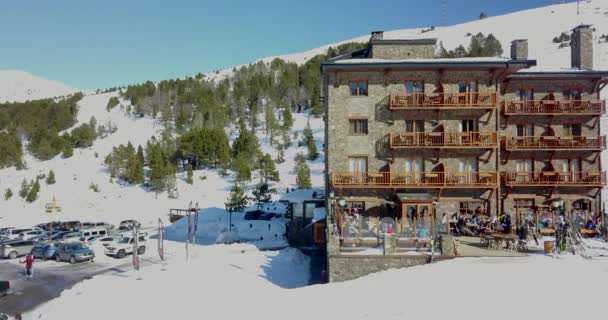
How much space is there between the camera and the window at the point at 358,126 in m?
31.0

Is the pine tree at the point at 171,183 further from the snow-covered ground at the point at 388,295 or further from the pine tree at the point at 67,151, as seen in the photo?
the snow-covered ground at the point at 388,295

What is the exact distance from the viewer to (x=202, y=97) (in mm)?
116188

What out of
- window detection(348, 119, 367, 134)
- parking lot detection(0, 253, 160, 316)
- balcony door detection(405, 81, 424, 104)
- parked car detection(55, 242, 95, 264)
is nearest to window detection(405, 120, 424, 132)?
balcony door detection(405, 81, 424, 104)

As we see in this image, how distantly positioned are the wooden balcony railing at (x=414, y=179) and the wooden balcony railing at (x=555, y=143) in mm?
3273

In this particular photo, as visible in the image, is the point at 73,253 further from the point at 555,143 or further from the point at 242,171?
the point at 242,171

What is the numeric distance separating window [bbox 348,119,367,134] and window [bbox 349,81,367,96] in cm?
176

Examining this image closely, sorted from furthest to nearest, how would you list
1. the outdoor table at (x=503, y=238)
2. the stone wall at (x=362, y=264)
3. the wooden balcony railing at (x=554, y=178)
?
the wooden balcony railing at (x=554, y=178)
the outdoor table at (x=503, y=238)
the stone wall at (x=362, y=264)

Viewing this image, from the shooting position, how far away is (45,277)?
91.7 feet

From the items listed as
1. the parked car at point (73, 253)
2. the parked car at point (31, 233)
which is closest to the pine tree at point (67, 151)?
the parked car at point (31, 233)

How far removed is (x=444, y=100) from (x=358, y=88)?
5.48 m

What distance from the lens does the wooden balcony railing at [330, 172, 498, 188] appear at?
29734 mm

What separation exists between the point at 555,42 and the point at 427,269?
11277cm

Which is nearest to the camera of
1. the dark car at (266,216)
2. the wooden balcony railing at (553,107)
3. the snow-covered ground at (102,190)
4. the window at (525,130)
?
the wooden balcony railing at (553,107)

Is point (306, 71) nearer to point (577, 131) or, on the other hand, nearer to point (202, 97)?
point (202, 97)
